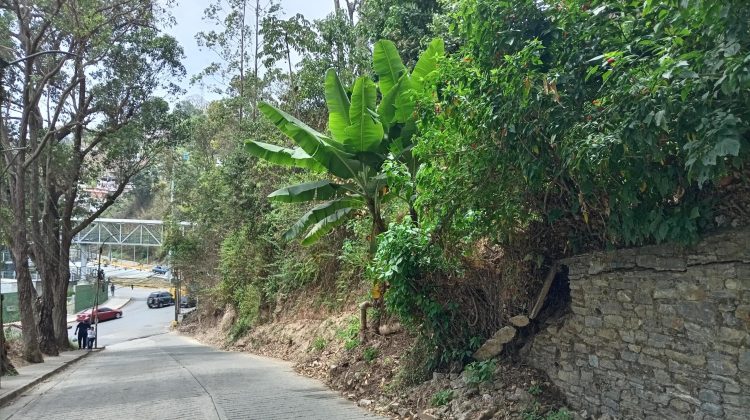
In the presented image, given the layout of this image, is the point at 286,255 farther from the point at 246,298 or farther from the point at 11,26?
the point at 11,26

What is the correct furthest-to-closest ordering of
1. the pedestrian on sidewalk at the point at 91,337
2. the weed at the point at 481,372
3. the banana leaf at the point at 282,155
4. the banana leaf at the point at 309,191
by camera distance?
the pedestrian on sidewalk at the point at 91,337
the banana leaf at the point at 309,191
the banana leaf at the point at 282,155
the weed at the point at 481,372

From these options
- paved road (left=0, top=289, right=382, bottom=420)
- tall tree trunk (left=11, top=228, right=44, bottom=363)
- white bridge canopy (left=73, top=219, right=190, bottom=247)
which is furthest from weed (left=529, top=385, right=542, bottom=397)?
white bridge canopy (left=73, top=219, right=190, bottom=247)

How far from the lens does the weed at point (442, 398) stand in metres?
8.28

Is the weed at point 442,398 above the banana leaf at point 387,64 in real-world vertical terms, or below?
below

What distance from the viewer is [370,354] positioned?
38.3 feet

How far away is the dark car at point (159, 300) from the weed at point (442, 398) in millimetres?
63978

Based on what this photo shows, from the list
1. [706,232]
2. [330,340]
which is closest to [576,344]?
[706,232]

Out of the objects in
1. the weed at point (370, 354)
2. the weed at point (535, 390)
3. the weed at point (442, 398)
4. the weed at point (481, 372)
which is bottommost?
the weed at point (442, 398)

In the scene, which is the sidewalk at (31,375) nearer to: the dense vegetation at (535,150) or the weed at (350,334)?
the weed at (350,334)

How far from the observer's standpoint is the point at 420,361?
9727 millimetres

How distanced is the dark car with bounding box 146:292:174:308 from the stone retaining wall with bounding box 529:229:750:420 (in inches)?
2583

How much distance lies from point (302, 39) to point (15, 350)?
597 inches

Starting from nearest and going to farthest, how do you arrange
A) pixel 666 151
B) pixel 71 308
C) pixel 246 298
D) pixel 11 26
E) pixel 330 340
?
pixel 666 151 < pixel 330 340 < pixel 11 26 < pixel 246 298 < pixel 71 308

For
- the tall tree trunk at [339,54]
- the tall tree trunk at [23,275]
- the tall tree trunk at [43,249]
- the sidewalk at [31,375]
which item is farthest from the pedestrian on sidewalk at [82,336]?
the tall tree trunk at [339,54]
